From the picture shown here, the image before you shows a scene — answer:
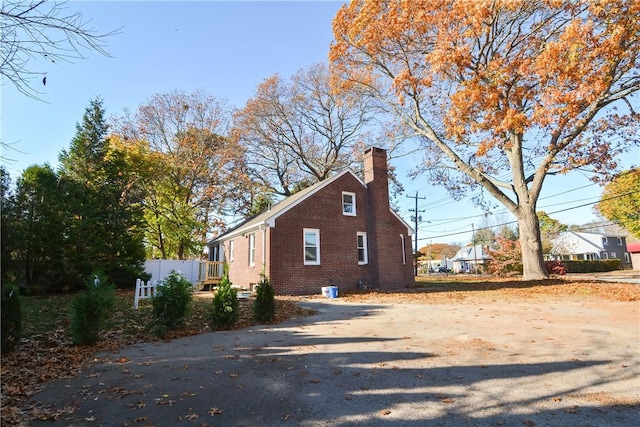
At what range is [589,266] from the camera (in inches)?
1566

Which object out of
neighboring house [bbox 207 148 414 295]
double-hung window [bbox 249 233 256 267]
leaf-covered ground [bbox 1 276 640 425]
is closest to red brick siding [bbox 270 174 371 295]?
neighboring house [bbox 207 148 414 295]

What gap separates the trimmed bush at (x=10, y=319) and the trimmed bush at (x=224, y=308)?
375cm

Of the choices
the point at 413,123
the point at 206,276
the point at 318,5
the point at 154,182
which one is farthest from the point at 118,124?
the point at 413,123

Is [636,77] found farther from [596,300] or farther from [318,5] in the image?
[318,5]

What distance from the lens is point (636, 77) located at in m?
14.6

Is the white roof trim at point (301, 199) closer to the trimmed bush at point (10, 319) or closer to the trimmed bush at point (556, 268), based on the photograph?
the trimmed bush at point (10, 319)

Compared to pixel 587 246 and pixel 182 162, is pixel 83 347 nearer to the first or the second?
pixel 182 162

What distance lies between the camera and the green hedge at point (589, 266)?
1516 inches

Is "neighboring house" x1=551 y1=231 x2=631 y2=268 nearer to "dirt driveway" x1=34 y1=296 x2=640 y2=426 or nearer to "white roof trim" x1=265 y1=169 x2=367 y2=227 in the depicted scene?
"white roof trim" x1=265 y1=169 x2=367 y2=227

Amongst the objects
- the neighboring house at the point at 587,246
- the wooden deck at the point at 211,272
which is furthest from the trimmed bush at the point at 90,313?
the neighboring house at the point at 587,246

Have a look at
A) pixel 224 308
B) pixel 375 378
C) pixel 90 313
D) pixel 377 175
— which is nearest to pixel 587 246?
pixel 377 175

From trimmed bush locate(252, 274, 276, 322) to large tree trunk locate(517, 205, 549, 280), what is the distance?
562 inches

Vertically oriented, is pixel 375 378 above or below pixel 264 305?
below

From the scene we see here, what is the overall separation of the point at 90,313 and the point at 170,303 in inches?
63.8
